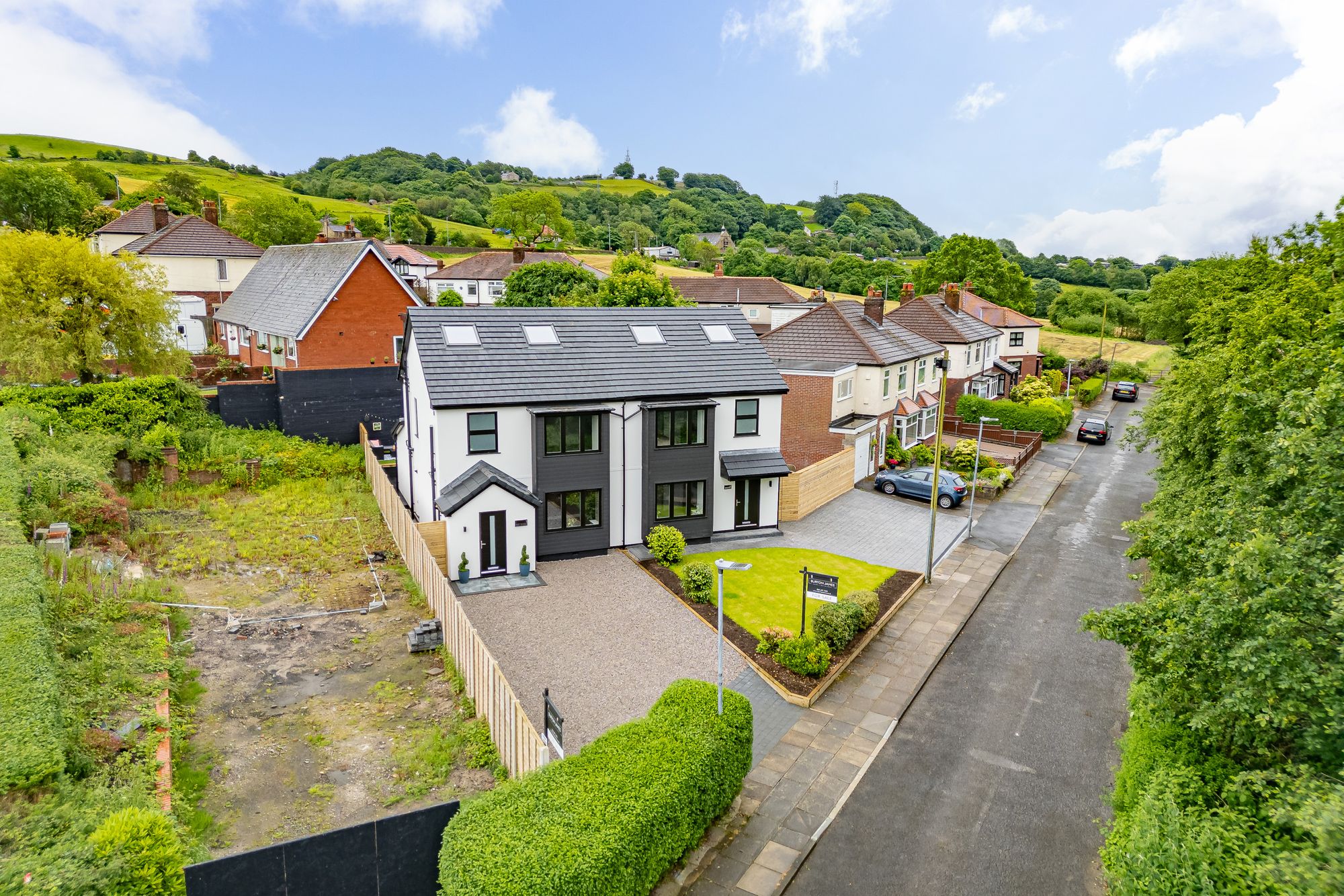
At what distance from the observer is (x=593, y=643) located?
1995cm

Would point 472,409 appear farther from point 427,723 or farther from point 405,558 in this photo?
point 427,723

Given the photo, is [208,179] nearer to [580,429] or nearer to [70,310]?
[70,310]

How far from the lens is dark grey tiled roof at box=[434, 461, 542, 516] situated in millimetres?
23531

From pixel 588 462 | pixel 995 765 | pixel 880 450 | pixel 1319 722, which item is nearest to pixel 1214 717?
pixel 1319 722

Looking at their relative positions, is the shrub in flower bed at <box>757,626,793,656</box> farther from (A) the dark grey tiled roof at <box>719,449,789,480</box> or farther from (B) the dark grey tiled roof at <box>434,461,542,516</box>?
(A) the dark grey tiled roof at <box>719,449,789,480</box>

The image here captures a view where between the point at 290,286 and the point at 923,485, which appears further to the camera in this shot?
the point at 290,286

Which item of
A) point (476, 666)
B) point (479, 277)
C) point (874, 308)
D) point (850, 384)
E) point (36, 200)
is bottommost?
point (476, 666)

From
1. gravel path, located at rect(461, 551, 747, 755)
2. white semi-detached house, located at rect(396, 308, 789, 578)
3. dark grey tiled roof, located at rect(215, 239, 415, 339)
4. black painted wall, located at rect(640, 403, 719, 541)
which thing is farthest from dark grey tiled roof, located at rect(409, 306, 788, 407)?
dark grey tiled roof, located at rect(215, 239, 415, 339)

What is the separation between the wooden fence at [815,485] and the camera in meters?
31.5

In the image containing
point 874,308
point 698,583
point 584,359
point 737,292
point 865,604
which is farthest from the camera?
point 737,292

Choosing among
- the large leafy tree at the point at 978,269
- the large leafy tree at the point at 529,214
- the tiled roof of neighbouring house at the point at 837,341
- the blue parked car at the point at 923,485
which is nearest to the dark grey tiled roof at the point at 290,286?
the tiled roof of neighbouring house at the point at 837,341

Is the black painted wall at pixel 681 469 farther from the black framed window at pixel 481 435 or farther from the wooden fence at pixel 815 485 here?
the black framed window at pixel 481 435

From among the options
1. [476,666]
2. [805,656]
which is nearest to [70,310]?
[476,666]

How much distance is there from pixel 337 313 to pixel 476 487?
22246 millimetres
